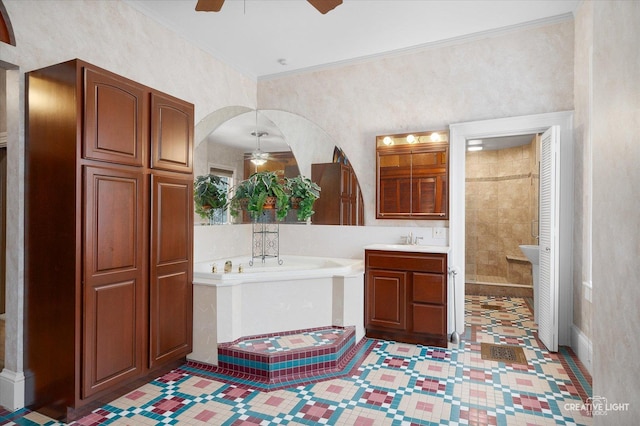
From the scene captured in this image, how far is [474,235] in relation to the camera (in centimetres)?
648

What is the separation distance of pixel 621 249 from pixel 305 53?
4008mm

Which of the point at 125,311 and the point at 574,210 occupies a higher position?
the point at 574,210

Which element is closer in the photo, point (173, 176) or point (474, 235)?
point (173, 176)

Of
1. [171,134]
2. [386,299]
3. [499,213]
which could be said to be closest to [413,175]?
[386,299]

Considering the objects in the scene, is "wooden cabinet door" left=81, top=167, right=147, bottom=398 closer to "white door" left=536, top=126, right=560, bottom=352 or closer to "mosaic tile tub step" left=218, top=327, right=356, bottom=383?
"mosaic tile tub step" left=218, top=327, right=356, bottom=383

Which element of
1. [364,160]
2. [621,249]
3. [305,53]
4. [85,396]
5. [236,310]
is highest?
[305,53]

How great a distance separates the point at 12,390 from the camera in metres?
2.38

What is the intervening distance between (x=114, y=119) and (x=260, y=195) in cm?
179

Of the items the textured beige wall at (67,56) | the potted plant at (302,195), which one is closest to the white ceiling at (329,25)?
the textured beige wall at (67,56)

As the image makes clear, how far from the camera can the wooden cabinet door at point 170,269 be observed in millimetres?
2750

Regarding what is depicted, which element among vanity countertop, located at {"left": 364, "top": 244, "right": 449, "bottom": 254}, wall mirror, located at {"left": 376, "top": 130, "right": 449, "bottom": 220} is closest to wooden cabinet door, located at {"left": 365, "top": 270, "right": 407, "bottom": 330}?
vanity countertop, located at {"left": 364, "top": 244, "right": 449, "bottom": 254}

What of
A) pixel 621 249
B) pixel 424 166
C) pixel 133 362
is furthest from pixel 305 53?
pixel 621 249

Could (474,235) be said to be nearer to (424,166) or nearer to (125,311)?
(424,166)

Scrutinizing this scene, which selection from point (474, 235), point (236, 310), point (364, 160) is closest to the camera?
point (236, 310)
